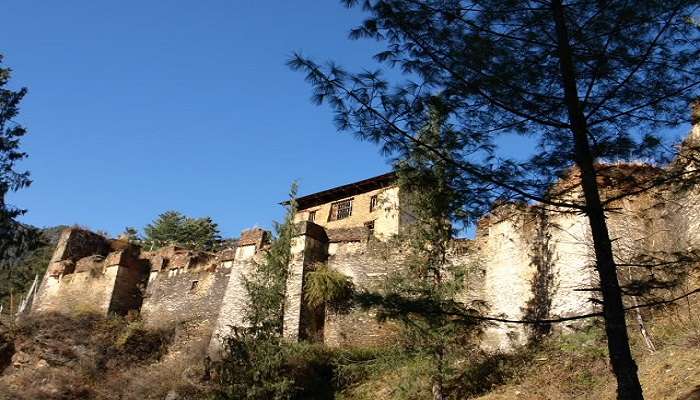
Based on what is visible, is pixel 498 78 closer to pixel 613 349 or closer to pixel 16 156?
pixel 613 349

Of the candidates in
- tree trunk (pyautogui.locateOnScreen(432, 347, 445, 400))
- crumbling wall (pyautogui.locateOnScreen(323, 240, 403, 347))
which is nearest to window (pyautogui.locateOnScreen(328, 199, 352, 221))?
crumbling wall (pyautogui.locateOnScreen(323, 240, 403, 347))

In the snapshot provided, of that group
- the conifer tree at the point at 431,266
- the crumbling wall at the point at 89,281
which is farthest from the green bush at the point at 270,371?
the crumbling wall at the point at 89,281

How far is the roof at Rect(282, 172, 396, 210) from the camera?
31.1 m

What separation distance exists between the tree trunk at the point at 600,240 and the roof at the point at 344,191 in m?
22.4

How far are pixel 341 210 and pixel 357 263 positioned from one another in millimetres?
11180

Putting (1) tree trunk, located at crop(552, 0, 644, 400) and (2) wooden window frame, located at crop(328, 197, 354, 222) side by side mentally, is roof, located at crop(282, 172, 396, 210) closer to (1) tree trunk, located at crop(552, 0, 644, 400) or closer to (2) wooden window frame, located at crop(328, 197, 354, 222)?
(2) wooden window frame, located at crop(328, 197, 354, 222)

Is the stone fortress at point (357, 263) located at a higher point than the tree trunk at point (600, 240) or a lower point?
→ higher

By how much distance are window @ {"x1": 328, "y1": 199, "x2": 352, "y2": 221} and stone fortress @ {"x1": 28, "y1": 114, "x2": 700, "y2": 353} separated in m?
0.08

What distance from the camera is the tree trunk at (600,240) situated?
634 centimetres

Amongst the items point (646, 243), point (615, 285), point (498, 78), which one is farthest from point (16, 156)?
point (646, 243)

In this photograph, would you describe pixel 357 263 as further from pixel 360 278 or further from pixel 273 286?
pixel 273 286

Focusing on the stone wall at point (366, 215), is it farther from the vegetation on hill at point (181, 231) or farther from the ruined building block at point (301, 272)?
the vegetation on hill at point (181, 231)

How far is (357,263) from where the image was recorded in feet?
71.4

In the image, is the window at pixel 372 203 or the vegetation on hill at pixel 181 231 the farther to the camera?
the vegetation on hill at pixel 181 231
